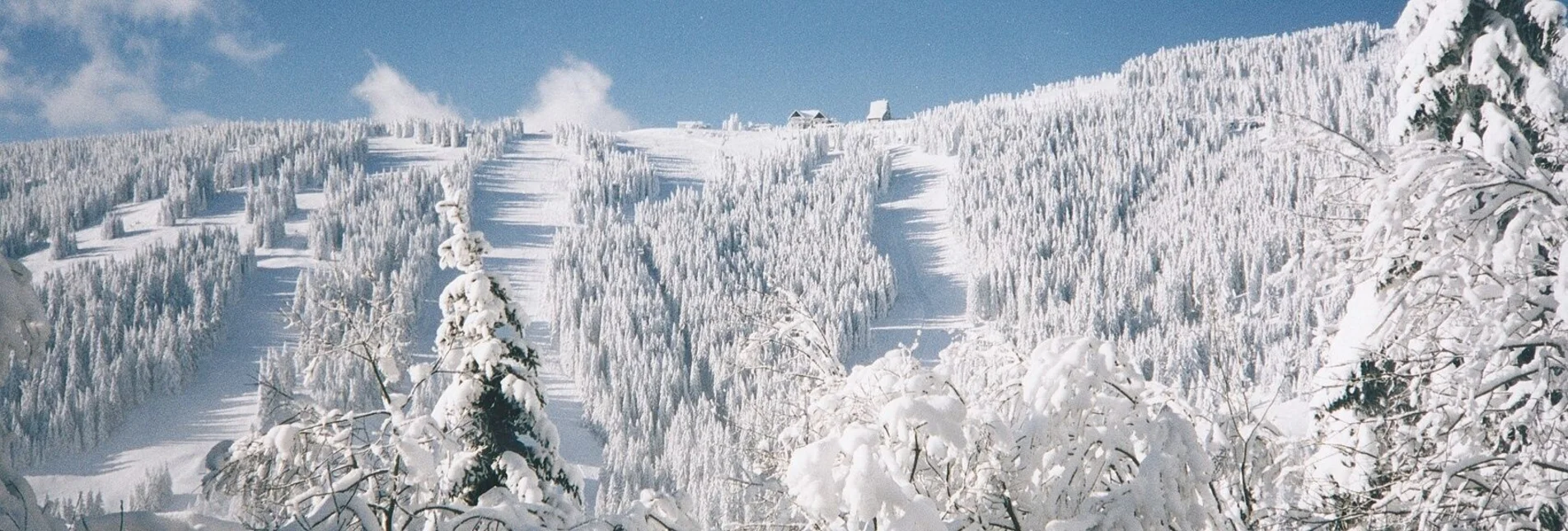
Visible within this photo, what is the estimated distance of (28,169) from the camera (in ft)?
636

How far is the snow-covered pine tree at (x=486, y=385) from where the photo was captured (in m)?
9.07

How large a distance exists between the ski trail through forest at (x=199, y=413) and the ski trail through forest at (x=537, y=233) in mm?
29835

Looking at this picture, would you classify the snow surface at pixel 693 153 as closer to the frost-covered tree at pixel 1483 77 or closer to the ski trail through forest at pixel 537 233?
the ski trail through forest at pixel 537 233

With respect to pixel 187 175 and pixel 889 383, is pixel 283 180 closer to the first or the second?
pixel 187 175

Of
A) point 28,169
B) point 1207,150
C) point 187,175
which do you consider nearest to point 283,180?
point 187,175

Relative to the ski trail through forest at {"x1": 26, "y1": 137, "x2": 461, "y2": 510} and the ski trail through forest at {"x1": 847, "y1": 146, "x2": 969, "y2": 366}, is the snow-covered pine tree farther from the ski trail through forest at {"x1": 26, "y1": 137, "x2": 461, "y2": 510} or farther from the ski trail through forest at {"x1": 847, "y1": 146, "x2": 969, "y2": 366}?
the ski trail through forest at {"x1": 847, "y1": 146, "x2": 969, "y2": 366}

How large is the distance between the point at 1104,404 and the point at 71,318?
13437cm

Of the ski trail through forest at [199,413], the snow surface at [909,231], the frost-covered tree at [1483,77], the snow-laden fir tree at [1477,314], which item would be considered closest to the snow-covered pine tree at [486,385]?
the snow-laden fir tree at [1477,314]

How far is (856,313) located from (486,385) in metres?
96.0

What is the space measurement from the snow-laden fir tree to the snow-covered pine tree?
754cm

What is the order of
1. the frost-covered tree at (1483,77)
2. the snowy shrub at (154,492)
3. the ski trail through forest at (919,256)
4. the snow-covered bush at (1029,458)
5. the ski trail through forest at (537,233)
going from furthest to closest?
1. the ski trail through forest at (919,256)
2. the ski trail through forest at (537,233)
3. the snowy shrub at (154,492)
4. the frost-covered tree at (1483,77)
5. the snow-covered bush at (1029,458)

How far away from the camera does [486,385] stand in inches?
369

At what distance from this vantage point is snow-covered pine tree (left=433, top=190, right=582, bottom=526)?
9.07 metres

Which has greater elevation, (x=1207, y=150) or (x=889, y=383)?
(x=1207, y=150)
